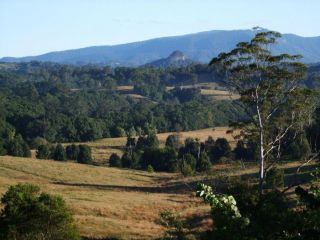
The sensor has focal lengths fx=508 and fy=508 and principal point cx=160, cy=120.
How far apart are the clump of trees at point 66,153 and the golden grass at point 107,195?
16960mm

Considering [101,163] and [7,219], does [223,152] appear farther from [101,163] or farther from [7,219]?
[7,219]

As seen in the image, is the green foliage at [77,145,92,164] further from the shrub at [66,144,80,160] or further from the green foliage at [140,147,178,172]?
the green foliage at [140,147,178,172]

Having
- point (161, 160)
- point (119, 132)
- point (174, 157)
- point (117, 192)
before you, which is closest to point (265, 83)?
point (117, 192)

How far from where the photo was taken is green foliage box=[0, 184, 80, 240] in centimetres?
2961

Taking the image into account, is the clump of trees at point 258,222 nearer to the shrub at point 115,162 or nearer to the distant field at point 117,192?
the distant field at point 117,192

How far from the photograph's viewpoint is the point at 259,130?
34.2 metres

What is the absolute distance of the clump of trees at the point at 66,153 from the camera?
9912 centimetres

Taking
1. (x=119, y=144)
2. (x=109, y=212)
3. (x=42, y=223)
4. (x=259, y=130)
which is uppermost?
(x=259, y=130)

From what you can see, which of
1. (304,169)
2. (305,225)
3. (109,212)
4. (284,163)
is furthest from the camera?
(284,163)

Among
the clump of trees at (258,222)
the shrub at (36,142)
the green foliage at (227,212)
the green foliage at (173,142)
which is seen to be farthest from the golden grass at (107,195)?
the shrub at (36,142)

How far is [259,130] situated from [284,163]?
1884 inches

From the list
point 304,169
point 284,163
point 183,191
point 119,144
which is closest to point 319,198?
point 183,191

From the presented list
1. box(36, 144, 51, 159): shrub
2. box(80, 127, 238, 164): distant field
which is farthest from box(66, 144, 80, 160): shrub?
box(80, 127, 238, 164): distant field

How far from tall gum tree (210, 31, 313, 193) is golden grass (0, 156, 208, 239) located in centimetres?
1161
